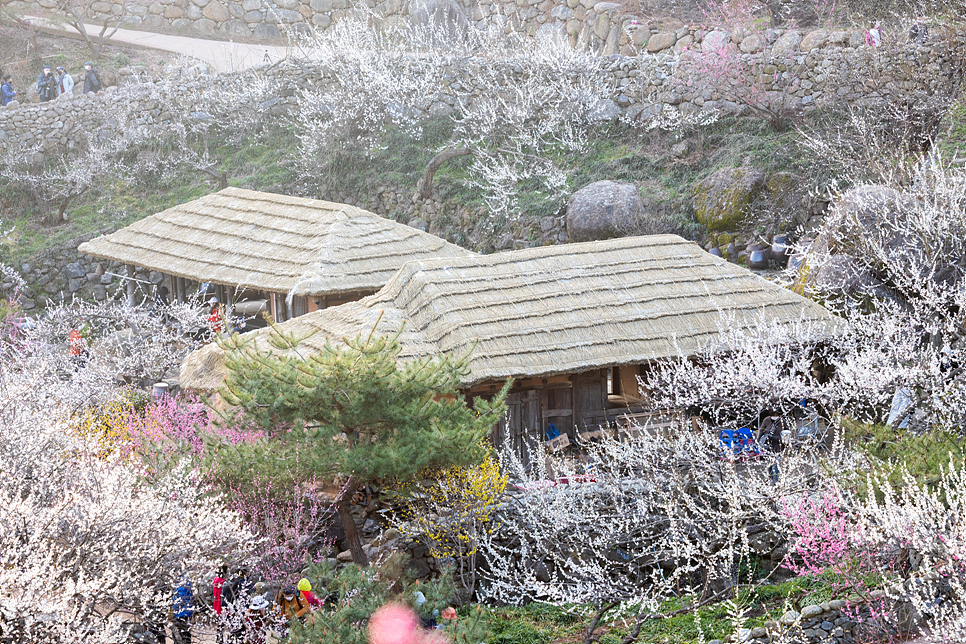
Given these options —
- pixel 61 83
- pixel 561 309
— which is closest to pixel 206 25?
pixel 61 83

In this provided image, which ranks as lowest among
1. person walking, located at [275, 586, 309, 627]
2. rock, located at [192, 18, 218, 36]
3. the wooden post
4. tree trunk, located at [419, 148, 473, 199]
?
the wooden post

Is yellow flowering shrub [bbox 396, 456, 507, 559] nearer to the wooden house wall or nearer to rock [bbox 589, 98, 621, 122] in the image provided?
the wooden house wall

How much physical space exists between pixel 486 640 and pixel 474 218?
46.5ft

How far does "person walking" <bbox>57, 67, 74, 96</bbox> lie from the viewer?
29781 mm

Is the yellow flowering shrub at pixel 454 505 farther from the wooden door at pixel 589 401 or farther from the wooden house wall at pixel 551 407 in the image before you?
the wooden door at pixel 589 401

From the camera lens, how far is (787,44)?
2353 centimetres

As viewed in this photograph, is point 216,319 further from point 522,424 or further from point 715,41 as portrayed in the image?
point 715,41

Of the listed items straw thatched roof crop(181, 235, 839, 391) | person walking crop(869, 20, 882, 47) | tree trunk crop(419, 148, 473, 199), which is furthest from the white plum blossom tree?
person walking crop(869, 20, 882, 47)

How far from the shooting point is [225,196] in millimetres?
21375

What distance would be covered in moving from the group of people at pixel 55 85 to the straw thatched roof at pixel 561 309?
17.1 metres

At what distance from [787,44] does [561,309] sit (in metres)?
12.1

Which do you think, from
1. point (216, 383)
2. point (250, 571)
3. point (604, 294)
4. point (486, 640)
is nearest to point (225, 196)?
point (216, 383)

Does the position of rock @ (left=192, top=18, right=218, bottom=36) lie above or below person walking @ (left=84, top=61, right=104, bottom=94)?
above

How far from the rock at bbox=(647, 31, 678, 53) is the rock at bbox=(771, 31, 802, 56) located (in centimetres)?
298
